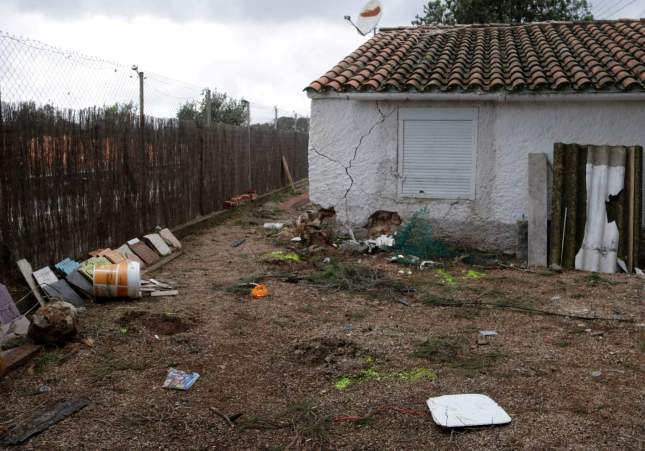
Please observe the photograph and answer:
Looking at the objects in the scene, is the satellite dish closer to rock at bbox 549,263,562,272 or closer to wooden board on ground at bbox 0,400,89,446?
rock at bbox 549,263,562,272

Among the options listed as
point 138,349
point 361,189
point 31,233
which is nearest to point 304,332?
point 138,349

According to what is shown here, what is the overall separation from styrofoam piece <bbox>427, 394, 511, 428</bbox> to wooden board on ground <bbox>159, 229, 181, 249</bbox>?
243 inches

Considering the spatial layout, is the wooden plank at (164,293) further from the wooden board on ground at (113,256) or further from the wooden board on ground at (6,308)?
the wooden board on ground at (6,308)

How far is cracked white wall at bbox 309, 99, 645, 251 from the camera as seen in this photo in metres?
8.70

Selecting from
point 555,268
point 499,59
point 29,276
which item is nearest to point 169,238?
point 29,276

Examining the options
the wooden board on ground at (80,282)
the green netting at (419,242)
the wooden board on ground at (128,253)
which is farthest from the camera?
Answer: the green netting at (419,242)

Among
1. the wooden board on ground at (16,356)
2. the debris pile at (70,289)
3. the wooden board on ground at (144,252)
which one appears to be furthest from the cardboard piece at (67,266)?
the wooden board on ground at (16,356)

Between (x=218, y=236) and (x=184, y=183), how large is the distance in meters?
1.14

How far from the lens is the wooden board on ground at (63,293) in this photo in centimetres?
588

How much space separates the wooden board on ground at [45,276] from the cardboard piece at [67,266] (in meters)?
0.23

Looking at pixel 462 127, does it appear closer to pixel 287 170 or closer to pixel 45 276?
pixel 45 276

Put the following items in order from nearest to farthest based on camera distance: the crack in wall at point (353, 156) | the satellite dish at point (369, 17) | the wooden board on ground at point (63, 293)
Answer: the wooden board on ground at point (63, 293) < the crack in wall at point (353, 156) < the satellite dish at point (369, 17)

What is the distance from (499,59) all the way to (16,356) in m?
8.67

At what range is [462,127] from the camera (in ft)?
29.7
